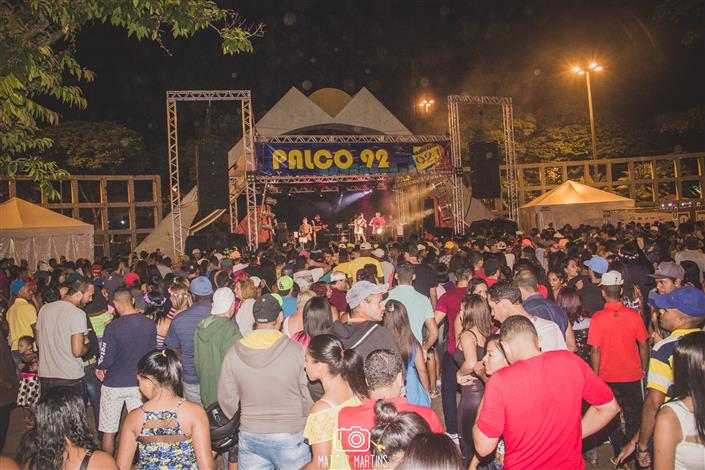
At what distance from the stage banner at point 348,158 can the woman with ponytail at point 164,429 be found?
48.8 ft

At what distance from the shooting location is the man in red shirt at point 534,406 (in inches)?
114

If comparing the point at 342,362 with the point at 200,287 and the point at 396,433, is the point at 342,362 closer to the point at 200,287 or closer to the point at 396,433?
the point at 396,433

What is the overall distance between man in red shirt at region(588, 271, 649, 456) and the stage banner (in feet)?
45.6

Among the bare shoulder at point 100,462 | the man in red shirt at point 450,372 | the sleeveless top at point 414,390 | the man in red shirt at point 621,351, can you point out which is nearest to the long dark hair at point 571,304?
the man in red shirt at point 621,351

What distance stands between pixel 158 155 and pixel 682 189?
29.2 meters

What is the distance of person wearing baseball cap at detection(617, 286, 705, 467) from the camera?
11.1 ft

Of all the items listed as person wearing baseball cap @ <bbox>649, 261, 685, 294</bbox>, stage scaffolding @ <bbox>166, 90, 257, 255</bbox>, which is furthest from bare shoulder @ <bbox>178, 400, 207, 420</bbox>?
stage scaffolding @ <bbox>166, 90, 257, 255</bbox>

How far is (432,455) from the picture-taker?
197 centimetres

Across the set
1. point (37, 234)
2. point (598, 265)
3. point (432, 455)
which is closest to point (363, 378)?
point (432, 455)

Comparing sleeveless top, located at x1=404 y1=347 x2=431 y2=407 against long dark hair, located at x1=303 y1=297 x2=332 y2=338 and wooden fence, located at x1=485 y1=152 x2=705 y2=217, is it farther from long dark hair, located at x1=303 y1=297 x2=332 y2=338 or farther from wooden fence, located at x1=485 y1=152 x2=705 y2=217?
wooden fence, located at x1=485 y1=152 x2=705 y2=217

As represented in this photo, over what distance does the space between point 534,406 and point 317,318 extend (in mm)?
1939

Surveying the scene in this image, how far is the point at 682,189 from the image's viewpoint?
28.2 metres

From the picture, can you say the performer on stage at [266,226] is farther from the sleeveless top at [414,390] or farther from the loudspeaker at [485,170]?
the sleeveless top at [414,390]

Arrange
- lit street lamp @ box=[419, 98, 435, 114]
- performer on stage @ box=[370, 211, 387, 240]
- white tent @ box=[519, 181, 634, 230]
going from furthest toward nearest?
1. lit street lamp @ box=[419, 98, 435, 114]
2. performer on stage @ box=[370, 211, 387, 240]
3. white tent @ box=[519, 181, 634, 230]
